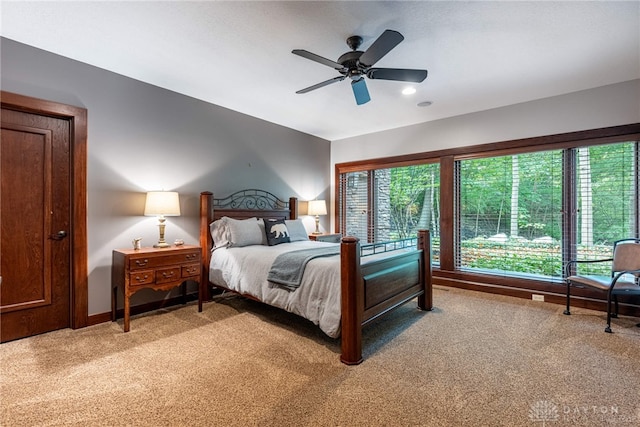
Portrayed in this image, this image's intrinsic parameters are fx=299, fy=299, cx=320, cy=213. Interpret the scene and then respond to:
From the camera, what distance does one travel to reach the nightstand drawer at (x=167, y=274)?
3062 millimetres

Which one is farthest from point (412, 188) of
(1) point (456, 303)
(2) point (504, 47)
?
(2) point (504, 47)

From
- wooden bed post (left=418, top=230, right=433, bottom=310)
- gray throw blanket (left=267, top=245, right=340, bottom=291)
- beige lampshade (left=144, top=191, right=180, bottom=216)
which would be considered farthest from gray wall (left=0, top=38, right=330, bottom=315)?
wooden bed post (left=418, top=230, right=433, bottom=310)

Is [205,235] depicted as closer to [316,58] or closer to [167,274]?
[167,274]

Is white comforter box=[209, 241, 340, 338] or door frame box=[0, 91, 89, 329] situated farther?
door frame box=[0, 91, 89, 329]

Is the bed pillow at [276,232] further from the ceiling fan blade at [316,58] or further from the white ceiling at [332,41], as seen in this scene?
the ceiling fan blade at [316,58]

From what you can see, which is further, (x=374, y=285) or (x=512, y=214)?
(x=512, y=214)

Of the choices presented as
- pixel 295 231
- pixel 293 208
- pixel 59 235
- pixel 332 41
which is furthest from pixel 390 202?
pixel 59 235

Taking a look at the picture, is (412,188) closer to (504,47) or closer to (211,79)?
(504,47)

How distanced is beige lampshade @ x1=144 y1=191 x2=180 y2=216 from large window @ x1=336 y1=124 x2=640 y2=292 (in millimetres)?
3547

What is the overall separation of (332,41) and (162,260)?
8.82 feet

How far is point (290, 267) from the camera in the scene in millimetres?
2783

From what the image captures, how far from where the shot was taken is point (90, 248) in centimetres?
305

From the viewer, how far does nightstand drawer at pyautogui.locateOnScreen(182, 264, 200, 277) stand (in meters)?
3.26

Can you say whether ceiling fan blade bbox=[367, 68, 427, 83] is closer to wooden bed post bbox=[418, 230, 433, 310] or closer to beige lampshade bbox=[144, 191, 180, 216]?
wooden bed post bbox=[418, 230, 433, 310]
